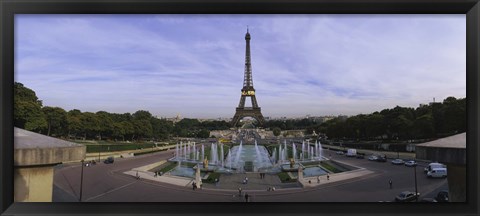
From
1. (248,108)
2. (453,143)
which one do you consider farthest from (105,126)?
(248,108)

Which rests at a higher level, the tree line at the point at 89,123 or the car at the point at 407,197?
the tree line at the point at 89,123

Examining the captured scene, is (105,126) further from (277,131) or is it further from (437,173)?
(277,131)

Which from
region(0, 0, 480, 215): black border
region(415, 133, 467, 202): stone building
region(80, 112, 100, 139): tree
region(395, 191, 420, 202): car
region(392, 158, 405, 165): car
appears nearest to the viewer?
region(0, 0, 480, 215): black border

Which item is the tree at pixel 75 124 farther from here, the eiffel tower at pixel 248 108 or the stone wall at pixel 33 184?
the eiffel tower at pixel 248 108

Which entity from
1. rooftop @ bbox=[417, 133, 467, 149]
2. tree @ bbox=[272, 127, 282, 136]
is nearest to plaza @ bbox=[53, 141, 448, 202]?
rooftop @ bbox=[417, 133, 467, 149]

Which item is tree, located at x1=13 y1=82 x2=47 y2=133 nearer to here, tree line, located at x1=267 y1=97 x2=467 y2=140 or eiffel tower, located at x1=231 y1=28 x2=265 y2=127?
tree line, located at x1=267 y1=97 x2=467 y2=140

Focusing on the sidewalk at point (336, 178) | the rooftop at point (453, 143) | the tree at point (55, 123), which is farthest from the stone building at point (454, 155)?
the tree at point (55, 123)

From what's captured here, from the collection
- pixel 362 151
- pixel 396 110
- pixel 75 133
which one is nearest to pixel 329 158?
pixel 362 151
